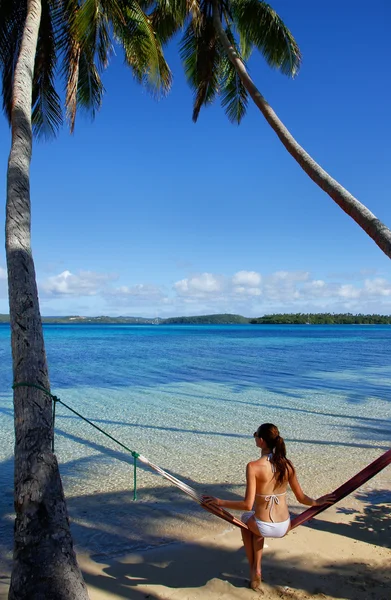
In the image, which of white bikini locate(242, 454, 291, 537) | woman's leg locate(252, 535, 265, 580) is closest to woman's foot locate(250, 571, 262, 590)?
woman's leg locate(252, 535, 265, 580)

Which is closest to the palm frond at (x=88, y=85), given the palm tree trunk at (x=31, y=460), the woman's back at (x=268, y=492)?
the palm tree trunk at (x=31, y=460)

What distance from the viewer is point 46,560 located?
2.42 meters

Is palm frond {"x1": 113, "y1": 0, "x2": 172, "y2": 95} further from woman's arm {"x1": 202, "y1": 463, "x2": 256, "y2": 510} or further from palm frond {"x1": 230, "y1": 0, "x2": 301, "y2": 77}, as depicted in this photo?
woman's arm {"x1": 202, "y1": 463, "x2": 256, "y2": 510}

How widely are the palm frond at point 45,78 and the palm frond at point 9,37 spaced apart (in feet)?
1.07

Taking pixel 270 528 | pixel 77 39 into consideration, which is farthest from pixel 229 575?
pixel 77 39

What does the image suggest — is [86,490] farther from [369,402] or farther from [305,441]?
[369,402]

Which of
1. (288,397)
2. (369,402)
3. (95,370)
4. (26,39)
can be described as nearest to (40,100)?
(26,39)

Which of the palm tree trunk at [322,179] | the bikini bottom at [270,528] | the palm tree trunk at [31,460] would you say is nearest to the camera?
the palm tree trunk at [31,460]

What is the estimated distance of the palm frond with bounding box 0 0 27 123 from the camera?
6719mm

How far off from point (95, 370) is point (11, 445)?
1217cm

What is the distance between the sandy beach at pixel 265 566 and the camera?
10.6ft

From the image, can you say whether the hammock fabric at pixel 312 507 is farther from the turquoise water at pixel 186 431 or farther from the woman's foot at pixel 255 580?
the turquoise water at pixel 186 431

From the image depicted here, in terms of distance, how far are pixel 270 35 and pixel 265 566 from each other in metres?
7.28

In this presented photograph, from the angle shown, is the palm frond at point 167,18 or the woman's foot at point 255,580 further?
the palm frond at point 167,18
